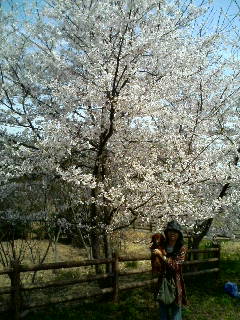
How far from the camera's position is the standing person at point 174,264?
5453mm

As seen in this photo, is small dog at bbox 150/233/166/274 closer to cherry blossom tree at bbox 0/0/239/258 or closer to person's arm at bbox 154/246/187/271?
person's arm at bbox 154/246/187/271

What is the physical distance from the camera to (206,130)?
961cm

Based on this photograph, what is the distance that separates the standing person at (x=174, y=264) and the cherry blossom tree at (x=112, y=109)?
6.94ft

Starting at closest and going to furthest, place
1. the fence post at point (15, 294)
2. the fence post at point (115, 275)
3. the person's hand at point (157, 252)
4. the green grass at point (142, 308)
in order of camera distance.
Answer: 1. the person's hand at point (157, 252)
2. the fence post at point (15, 294)
3. the green grass at point (142, 308)
4. the fence post at point (115, 275)

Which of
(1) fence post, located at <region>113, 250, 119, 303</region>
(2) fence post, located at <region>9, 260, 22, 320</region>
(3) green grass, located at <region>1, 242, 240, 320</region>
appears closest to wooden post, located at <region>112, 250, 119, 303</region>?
(1) fence post, located at <region>113, 250, 119, 303</region>

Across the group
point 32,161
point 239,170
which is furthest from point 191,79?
point 32,161

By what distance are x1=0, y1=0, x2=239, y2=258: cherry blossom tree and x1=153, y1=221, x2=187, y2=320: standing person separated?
6.94 ft

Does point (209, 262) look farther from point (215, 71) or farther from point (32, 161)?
point (32, 161)

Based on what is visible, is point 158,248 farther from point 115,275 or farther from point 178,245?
point 115,275

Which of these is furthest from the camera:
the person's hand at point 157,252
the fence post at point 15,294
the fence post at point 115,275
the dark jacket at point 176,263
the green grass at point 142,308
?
the fence post at point 115,275

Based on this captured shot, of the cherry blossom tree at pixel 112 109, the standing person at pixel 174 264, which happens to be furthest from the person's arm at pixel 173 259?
the cherry blossom tree at pixel 112 109

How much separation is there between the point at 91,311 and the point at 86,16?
6.22 m

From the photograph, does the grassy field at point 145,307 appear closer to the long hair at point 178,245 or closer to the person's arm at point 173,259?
the person's arm at point 173,259

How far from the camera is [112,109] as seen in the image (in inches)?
309
